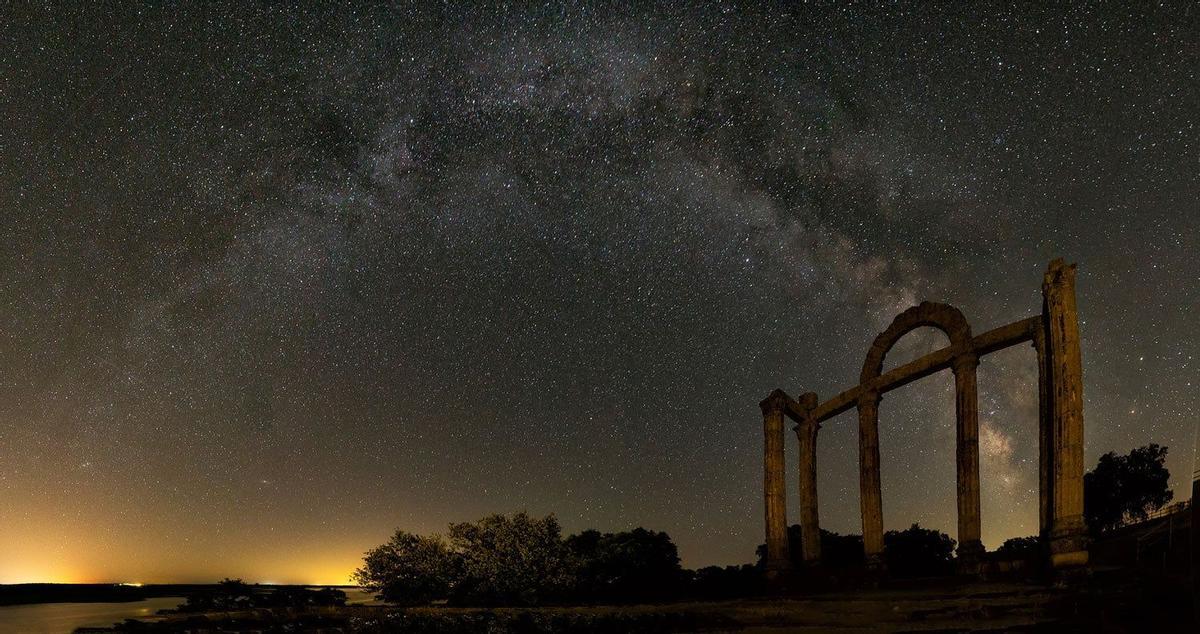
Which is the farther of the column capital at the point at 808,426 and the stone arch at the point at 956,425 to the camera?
the column capital at the point at 808,426

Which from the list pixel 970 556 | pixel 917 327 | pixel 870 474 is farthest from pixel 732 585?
pixel 917 327

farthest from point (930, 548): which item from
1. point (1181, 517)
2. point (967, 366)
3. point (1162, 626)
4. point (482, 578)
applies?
point (1162, 626)

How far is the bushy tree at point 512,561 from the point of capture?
23469mm

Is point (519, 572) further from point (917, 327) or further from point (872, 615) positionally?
point (917, 327)

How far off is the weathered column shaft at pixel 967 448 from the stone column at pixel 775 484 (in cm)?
833

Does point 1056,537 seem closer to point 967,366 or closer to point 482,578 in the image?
point 967,366

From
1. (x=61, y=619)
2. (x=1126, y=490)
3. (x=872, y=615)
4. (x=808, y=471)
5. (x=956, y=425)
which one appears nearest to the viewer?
(x=872, y=615)

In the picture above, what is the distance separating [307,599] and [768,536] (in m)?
17.9

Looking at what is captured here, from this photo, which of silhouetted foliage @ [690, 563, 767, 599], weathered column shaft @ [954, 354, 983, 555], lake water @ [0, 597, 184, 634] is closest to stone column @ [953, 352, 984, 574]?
weathered column shaft @ [954, 354, 983, 555]

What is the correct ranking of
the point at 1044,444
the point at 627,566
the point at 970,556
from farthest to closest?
the point at 627,566
the point at 970,556
the point at 1044,444

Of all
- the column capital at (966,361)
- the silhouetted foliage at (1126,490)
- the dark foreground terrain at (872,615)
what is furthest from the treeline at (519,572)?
the silhouetted foliage at (1126,490)

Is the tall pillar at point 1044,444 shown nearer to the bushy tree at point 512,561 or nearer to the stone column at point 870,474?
the stone column at point 870,474

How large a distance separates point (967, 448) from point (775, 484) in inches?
358

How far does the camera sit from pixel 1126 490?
57281 mm
